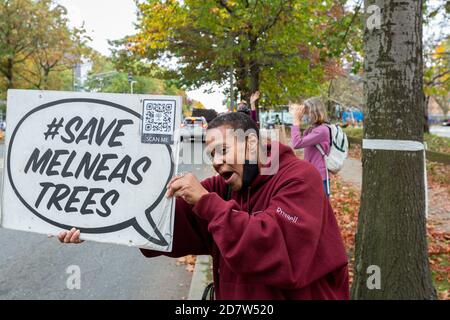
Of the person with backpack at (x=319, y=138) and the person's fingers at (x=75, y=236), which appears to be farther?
the person with backpack at (x=319, y=138)

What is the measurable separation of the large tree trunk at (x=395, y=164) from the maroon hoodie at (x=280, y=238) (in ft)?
4.88

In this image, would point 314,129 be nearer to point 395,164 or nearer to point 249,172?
point 395,164

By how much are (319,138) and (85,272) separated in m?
3.23

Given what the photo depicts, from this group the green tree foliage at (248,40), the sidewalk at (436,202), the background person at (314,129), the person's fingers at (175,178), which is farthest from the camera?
the green tree foliage at (248,40)

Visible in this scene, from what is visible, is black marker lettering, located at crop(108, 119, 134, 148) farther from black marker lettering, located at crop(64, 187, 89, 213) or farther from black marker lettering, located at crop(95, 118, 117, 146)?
black marker lettering, located at crop(64, 187, 89, 213)

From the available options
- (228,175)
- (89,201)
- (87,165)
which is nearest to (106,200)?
(89,201)

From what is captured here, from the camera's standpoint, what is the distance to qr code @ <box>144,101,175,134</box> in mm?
1939

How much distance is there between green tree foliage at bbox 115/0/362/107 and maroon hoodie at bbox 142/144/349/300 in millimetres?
4452

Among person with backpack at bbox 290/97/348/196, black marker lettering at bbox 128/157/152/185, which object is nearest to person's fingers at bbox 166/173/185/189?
black marker lettering at bbox 128/157/152/185

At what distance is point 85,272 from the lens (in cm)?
517

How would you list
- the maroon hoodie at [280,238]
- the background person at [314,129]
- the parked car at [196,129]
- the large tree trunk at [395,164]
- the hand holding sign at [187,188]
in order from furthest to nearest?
the background person at [314,129], the large tree trunk at [395,164], the parked car at [196,129], the hand holding sign at [187,188], the maroon hoodie at [280,238]

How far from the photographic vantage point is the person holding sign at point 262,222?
1.60m

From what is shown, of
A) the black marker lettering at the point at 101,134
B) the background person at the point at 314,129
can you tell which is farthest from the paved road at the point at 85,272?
the black marker lettering at the point at 101,134

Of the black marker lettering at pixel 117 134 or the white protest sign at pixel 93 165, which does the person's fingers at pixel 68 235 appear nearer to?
the white protest sign at pixel 93 165
